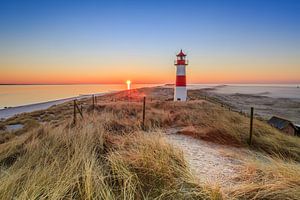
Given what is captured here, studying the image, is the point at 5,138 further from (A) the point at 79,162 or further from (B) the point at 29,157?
(A) the point at 79,162

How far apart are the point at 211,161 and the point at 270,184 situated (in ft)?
5.75

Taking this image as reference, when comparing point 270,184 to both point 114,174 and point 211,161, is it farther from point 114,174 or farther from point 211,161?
point 114,174

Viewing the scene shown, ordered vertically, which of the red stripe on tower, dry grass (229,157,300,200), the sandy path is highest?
the red stripe on tower

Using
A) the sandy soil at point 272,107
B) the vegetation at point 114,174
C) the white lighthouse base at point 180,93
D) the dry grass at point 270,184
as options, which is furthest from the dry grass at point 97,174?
the sandy soil at point 272,107

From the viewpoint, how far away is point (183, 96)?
832 inches

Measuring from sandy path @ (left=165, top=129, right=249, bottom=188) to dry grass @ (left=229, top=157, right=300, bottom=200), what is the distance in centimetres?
31

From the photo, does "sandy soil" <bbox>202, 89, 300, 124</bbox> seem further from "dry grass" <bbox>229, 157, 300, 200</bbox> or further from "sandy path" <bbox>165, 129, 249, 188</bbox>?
"dry grass" <bbox>229, 157, 300, 200</bbox>

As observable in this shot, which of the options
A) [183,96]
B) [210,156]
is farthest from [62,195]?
[183,96]

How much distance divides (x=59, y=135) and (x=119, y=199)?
306 centimetres

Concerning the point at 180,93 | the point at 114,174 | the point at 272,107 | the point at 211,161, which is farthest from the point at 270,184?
the point at 272,107

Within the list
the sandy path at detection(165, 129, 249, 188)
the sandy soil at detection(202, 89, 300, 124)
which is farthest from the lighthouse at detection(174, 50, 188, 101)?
the sandy path at detection(165, 129, 249, 188)

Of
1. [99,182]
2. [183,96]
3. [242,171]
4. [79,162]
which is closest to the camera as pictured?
[99,182]

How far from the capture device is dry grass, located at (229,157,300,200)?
2.48 metres

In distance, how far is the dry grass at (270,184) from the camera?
2479mm
